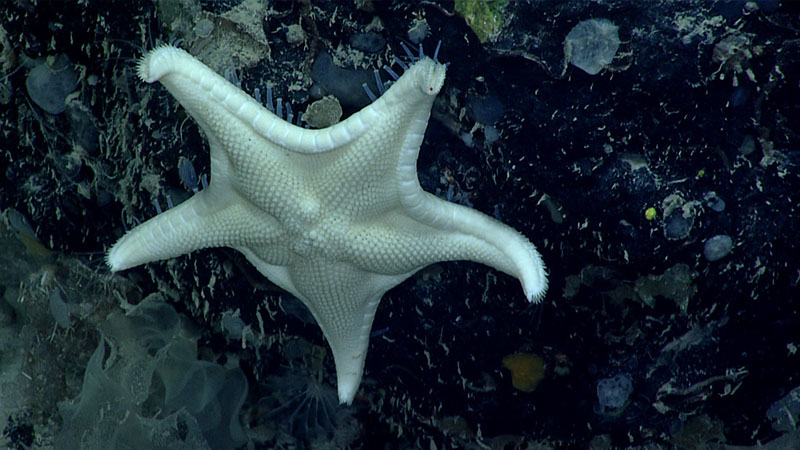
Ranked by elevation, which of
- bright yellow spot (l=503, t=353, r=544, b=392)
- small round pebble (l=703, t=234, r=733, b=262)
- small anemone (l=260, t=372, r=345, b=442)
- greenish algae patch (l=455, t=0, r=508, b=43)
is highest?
greenish algae patch (l=455, t=0, r=508, b=43)

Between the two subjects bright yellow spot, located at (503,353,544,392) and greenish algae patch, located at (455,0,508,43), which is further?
bright yellow spot, located at (503,353,544,392)

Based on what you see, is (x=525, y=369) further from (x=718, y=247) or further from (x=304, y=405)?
(x=304, y=405)

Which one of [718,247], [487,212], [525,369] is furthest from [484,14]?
[525,369]

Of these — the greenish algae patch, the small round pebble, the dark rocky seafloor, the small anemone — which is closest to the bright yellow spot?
the dark rocky seafloor

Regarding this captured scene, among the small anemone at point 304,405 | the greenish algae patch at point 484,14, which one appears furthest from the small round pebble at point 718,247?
the small anemone at point 304,405

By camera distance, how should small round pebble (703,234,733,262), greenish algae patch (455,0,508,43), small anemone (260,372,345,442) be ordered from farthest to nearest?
small anemone (260,372,345,442) → small round pebble (703,234,733,262) → greenish algae patch (455,0,508,43)

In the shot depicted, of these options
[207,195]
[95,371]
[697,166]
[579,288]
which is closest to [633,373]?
[579,288]

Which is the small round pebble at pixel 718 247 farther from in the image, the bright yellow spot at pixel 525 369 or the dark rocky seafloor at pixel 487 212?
the bright yellow spot at pixel 525 369

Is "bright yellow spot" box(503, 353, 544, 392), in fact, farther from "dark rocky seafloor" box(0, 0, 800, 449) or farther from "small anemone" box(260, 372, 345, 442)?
"small anemone" box(260, 372, 345, 442)
